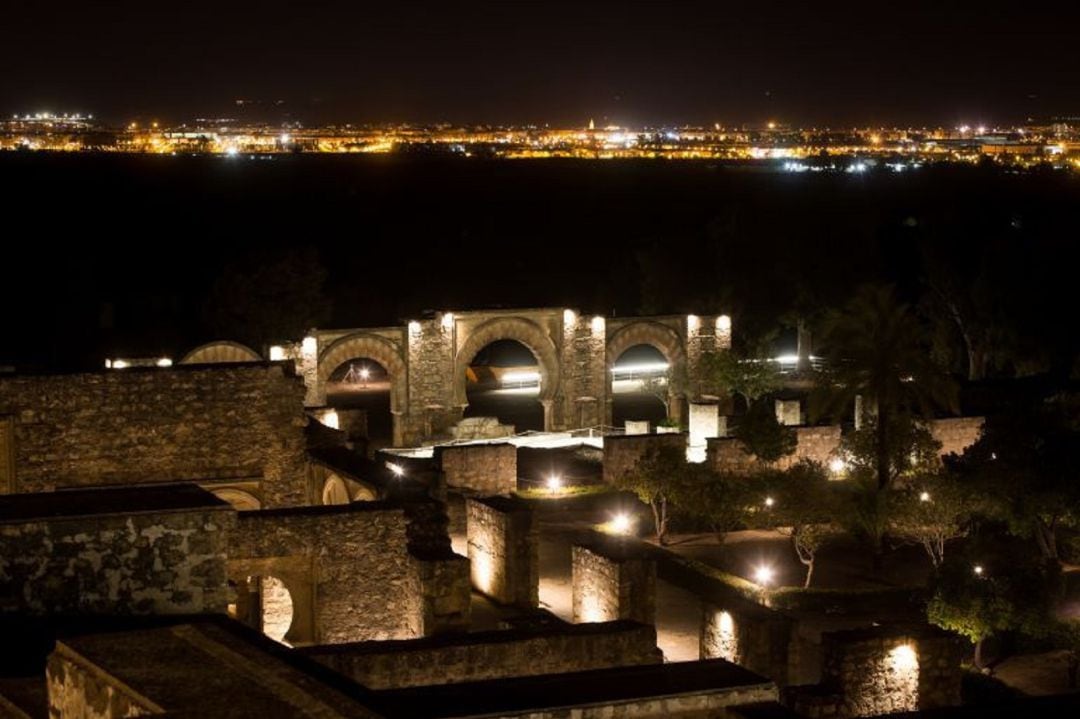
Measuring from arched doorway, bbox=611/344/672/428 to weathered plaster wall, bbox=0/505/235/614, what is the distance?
2335cm

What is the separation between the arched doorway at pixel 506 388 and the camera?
124ft

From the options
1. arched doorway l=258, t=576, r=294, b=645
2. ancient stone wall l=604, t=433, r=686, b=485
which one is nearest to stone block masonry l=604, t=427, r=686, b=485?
ancient stone wall l=604, t=433, r=686, b=485

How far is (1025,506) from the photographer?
22.2 meters

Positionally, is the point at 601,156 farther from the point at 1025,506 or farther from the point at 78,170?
the point at 1025,506

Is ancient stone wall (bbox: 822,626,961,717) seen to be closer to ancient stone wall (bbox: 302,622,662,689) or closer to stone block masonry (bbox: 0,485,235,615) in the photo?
ancient stone wall (bbox: 302,622,662,689)

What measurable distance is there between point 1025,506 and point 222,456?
10.7 meters

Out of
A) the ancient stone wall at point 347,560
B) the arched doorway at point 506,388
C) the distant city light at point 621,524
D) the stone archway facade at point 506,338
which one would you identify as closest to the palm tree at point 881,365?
the distant city light at point 621,524

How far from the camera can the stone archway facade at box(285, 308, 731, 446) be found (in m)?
34.4

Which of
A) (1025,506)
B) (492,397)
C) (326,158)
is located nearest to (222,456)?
(1025,506)

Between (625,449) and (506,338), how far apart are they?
25.9 feet

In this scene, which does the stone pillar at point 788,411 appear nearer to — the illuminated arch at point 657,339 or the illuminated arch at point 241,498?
the illuminated arch at point 657,339

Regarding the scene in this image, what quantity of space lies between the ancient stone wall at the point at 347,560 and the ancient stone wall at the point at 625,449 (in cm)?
1328

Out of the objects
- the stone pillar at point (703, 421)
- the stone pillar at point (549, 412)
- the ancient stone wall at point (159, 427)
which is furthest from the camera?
the stone pillar at point (549, 412)

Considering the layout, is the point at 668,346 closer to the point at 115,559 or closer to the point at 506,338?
the point at 506,338
